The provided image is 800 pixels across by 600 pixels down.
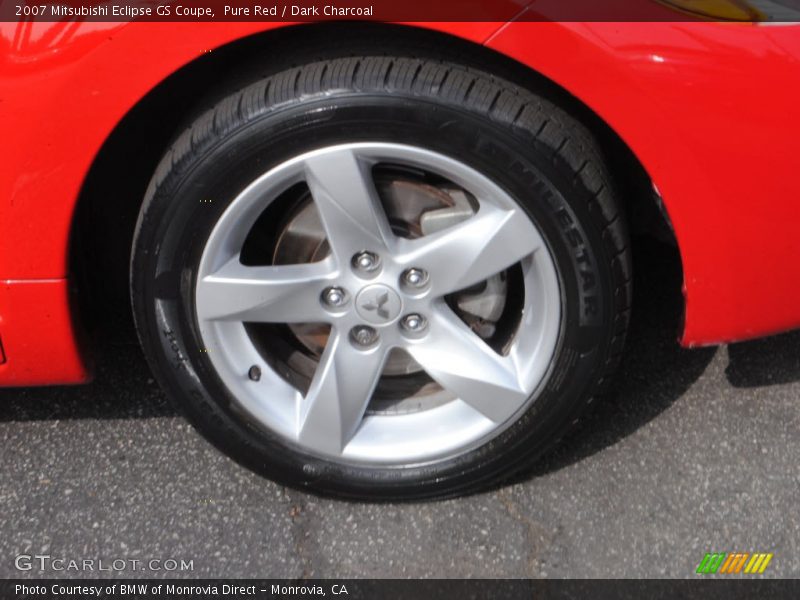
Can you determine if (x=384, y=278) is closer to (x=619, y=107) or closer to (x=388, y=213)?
(x=388, y=213)

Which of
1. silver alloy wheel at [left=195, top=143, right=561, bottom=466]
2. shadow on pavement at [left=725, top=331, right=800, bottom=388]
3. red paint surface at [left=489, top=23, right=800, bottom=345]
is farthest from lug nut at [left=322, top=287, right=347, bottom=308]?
shadow on pavement at [left=725, top=331, right=800, bottom=388]

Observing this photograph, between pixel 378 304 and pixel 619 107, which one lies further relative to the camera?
pixel 378 304

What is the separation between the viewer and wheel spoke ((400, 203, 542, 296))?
177cm

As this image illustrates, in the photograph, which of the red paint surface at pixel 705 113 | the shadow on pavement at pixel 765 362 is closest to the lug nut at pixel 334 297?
the red paint surface at pixel 705 113

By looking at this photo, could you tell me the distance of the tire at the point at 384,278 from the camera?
1687 mm

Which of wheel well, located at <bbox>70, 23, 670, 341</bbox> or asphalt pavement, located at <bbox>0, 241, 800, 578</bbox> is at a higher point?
wheel well, located at <bbox>70, 23, 670, 341</bbox>

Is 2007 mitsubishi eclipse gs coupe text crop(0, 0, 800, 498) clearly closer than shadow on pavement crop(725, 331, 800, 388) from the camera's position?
Yes

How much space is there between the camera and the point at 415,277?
187 centimetres

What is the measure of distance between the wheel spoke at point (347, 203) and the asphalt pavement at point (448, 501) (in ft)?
2.10

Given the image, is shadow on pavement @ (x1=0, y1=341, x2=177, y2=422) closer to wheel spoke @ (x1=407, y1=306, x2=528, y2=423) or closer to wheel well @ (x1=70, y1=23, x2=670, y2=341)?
wheel well @ (x1=70, y1=23, x2=670, y2=341)

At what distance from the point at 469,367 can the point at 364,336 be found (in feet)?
0.77

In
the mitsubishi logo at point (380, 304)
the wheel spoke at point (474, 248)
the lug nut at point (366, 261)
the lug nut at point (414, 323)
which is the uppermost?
the wheel spoke at point (474, 248)

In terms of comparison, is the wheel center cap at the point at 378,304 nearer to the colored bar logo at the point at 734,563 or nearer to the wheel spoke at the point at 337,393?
the wheel spoke at the point at 337,393

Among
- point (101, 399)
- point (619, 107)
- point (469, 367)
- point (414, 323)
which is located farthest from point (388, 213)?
point (101, 399)
